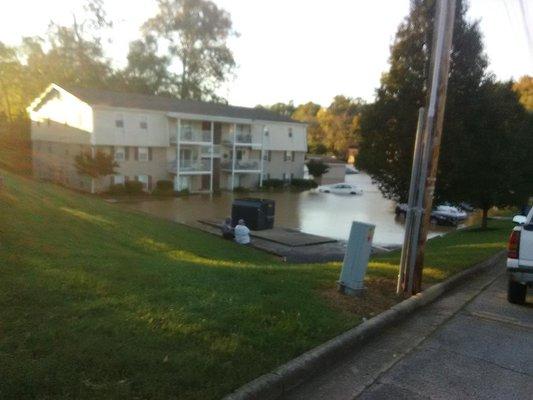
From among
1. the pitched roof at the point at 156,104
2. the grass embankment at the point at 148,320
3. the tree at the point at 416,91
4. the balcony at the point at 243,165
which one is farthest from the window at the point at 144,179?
the grass embankment at the point at 148,320

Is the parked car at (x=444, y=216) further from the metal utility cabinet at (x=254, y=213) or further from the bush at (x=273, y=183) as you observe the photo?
the bush at (x=273, y=183)

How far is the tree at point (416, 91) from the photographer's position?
1369 centimetres

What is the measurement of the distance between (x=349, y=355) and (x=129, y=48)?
56039 mm

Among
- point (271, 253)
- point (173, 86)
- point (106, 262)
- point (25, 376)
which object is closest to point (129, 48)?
point (173, 86)

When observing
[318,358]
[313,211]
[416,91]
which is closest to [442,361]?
[318,358]

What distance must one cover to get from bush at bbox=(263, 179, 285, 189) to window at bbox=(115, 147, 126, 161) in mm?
14703

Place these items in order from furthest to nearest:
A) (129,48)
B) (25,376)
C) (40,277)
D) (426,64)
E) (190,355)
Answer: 1. (129,48)
2. (426,64)
3. (40,277)
4. (190,355)
5. (25,376)

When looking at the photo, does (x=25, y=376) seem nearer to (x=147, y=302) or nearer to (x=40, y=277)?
(x=147, y=302)

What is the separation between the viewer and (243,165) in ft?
152

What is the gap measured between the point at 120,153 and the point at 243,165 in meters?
12.6

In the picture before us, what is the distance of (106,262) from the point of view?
7.05m

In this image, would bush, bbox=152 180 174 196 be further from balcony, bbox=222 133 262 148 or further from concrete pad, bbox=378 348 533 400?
concrete pad, bbox=378 348 533 400

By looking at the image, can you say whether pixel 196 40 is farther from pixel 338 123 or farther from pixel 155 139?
pixel 338 123

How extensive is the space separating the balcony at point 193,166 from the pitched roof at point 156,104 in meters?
4.15
